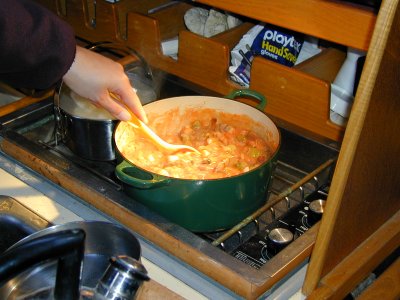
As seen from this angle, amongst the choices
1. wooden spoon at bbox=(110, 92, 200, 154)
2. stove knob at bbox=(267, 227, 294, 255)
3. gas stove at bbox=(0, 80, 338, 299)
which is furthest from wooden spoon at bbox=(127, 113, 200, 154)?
stove knob at bbox=(267, 227, 294, 255)

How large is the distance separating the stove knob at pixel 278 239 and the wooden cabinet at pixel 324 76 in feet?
0.19

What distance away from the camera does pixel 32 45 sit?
764 millimetres

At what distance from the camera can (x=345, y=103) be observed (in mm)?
1097

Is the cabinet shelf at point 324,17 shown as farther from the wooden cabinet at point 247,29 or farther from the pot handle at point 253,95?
the pot handle at point 253,95

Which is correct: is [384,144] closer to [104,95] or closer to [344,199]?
[344,199]

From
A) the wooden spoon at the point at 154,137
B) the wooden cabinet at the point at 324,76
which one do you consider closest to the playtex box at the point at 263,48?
the wooden cabinet at the point at 324,76

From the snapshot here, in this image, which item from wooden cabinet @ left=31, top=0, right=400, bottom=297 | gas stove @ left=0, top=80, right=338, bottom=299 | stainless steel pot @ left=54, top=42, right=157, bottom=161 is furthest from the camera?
stainless steel pot @ left=54, top=42, right=157, bottom=161

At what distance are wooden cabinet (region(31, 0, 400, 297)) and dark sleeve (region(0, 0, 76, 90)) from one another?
0.31 meters

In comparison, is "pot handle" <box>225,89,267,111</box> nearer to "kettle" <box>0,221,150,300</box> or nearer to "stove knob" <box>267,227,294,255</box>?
"stove knob" <box>267,227,294,255</box>

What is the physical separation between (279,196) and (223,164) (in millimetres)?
104

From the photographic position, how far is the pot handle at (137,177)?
0.82 m

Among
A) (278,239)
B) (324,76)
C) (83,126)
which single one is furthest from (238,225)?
(324,76)

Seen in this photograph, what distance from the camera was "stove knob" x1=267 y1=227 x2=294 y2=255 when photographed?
839mm

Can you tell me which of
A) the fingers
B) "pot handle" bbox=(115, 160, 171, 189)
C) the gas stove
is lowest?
the gas stove
